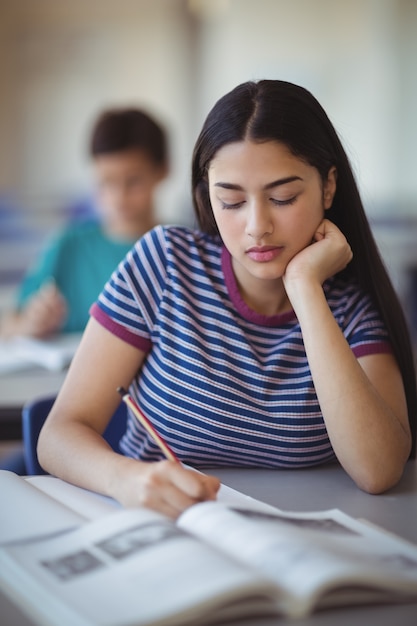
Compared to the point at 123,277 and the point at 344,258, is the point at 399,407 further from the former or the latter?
the point at 123,277

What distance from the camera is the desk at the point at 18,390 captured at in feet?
5.96

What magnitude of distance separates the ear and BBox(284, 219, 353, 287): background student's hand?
42 mm

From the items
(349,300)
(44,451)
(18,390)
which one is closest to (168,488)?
(44,451)

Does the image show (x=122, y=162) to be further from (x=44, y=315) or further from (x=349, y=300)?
(x=349, y=300)

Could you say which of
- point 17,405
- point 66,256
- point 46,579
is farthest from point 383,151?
point 46,579

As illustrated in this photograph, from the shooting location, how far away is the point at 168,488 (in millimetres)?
1066

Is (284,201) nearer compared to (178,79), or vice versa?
(284,201)

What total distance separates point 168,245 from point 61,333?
49.2 inches

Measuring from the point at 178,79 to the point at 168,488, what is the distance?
5.17m

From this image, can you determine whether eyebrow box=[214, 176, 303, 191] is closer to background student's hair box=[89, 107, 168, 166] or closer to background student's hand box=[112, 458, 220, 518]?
background student's hand box=[112, 458, 220, 518]

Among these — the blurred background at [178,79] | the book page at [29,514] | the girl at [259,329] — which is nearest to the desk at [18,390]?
the girl at [259,329]

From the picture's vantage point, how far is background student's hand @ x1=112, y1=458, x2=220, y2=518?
106 cm

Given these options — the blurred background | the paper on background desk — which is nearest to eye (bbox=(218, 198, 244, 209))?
the paper on background desk

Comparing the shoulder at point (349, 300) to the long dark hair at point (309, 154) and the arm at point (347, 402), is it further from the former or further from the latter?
the arm at point (347, 402)
